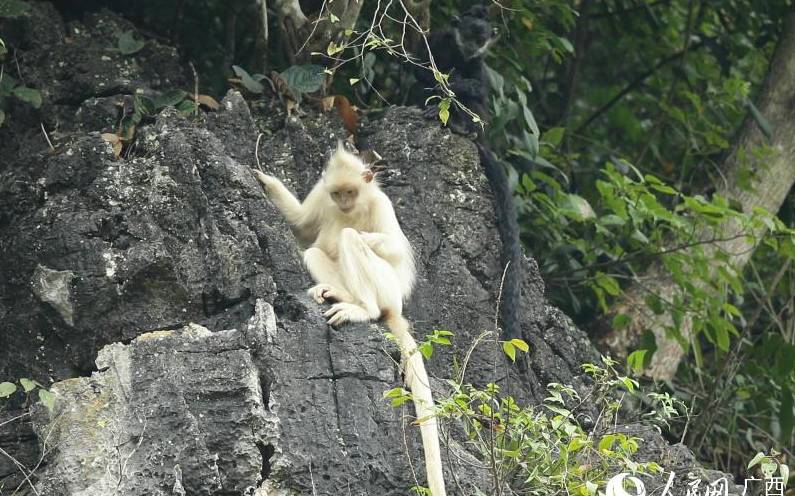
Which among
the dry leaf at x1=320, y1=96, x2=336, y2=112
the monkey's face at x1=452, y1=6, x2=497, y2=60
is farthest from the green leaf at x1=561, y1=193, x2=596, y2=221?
the dry leaf at x1=320, y1=96, x2=336, y2=112

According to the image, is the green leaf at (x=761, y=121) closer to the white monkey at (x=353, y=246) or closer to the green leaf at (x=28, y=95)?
the white monkey at (x=353, y=246)

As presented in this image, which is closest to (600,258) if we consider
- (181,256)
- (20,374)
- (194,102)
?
(194,102)

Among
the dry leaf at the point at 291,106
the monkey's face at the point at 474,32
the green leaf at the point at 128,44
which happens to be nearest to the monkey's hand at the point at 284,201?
the dry leaf at the point at 291,106

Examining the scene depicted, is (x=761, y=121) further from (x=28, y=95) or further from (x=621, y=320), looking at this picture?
(x=28, y=95)

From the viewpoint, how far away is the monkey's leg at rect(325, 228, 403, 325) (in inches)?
231

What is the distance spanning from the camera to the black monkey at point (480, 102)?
6.41 metres

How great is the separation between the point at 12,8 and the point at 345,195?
6.29ft

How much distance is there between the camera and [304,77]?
6805 millimetres

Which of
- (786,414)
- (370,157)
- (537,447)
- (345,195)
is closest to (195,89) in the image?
(370,157)

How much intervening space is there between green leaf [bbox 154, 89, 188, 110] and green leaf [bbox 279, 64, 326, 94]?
532mm

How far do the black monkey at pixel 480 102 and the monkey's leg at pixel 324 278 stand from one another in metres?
0.83

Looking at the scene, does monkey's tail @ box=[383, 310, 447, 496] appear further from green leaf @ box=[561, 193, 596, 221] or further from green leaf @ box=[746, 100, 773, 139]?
green leaf @ box=[746, 100, 773, 139]

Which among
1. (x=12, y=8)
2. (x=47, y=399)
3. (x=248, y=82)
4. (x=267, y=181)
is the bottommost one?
(x=47, y=399)

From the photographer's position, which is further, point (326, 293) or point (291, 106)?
point (291, 106)
